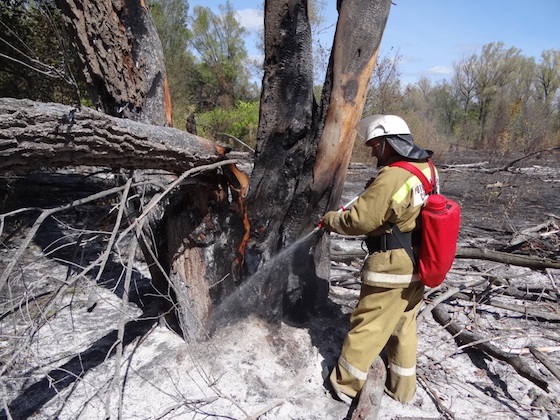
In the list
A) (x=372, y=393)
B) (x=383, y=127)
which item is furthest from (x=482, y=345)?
(x=383, y=127)

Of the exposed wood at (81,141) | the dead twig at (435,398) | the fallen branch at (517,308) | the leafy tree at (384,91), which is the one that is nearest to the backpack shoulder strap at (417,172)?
the exposed wood at (81,141)

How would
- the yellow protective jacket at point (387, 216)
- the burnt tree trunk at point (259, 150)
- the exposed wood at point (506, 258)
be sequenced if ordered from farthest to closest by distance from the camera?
the exposed wood at point (506, 258) → the burnt tree trunk at point (259, 150) → the yellow protective jacket at point (387, 216)

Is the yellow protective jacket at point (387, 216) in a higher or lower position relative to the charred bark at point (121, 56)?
lower

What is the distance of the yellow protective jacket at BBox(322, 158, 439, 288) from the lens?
2.18 meters

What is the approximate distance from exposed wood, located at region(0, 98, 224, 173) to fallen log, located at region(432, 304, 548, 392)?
2507 mm

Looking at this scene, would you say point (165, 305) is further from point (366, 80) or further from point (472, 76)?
point (472, 76)

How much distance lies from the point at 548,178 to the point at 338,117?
11.6 meters

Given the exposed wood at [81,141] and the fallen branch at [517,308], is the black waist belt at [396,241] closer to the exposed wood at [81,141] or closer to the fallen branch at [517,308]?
the exposed wood at [81,141]

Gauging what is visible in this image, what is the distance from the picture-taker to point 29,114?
1.42m

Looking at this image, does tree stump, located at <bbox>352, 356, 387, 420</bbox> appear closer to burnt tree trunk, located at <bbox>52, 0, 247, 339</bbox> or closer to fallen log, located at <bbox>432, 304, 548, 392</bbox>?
fallen log, located at <bbox>432, 304, 548, 392</bbox>

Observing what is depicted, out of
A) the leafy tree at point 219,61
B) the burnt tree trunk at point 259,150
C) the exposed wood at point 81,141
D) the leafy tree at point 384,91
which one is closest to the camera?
the exposed wood at point 81,141

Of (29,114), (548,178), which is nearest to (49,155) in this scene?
(29,114)

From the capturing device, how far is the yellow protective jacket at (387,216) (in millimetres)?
2178

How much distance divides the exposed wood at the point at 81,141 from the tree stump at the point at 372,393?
1815 millimetres
